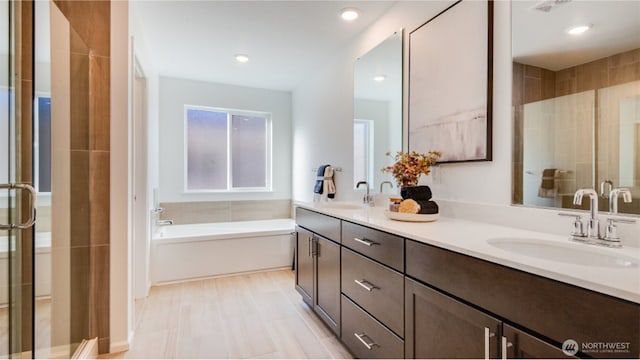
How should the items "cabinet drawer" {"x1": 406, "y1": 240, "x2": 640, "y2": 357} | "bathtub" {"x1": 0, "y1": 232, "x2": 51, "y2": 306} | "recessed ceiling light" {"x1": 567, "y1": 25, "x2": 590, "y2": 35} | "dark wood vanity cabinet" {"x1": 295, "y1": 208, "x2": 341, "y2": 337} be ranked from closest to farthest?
"cabinet drawer" {"x1": 406, "y1": 240, "x2": 640, "y2": 357}
"recessed ceiling light" {"x1": 567, "y1": 25, "x2": 590, "y2": 35}
"bathtub" {"x1": 0, "y1": 232, "x2": 51, "y2": 306}
"dark wood vanity cabinet" {"x1": 295, "y1": 208, "x2": 341, "y2": 337}

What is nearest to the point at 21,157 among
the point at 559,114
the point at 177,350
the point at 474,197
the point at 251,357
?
the point at 177,350

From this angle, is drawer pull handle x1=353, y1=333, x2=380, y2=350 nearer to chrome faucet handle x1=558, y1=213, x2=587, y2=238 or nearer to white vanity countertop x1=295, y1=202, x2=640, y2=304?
white vanity countertop x1=295, y1=202, x2=640, y2=304

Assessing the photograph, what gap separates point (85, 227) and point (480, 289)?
216 centimetres

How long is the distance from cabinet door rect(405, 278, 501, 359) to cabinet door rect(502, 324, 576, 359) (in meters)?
0.03

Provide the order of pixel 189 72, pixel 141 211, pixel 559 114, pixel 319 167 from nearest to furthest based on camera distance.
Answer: pixel 559 114, pixel 141 211, pixel 319 167, pixel 189 72

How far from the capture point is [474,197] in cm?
165

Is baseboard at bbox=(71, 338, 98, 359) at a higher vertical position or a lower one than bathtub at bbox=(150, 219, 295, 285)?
lower

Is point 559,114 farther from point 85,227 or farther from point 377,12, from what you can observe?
point 85,227

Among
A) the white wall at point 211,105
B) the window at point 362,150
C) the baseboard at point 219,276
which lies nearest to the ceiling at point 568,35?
the window at point 362,150

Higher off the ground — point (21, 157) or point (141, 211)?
point (21, 157)

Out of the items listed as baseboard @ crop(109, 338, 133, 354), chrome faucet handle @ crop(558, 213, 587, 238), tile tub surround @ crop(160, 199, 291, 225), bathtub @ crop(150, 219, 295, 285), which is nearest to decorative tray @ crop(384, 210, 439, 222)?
chrome faucet handle @ crop(558, 213, 587, 238)

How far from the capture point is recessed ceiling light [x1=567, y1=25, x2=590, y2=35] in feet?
3.97

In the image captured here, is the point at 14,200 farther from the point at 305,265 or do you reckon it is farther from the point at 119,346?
the point at 305,265

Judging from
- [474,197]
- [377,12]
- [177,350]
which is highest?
[377,12]
